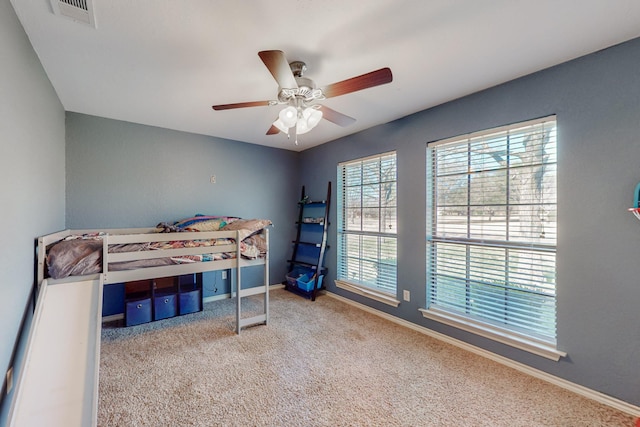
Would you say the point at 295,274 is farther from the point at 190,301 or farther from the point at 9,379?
the point at 9,379

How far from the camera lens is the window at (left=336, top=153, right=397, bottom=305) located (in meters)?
3.25

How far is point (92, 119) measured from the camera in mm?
3045

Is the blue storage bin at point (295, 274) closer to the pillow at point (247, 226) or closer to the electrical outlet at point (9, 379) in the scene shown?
the pillow at point (247, 226)

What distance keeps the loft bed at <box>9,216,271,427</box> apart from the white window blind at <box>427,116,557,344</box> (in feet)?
6.47

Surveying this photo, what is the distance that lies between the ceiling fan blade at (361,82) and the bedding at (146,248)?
5.83 ft

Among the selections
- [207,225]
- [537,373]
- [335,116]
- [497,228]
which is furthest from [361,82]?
[537,373]

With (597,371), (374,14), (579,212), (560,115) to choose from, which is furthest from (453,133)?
(597,371)

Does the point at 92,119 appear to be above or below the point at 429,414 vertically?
above

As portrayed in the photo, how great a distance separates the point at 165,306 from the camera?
10.3 feet

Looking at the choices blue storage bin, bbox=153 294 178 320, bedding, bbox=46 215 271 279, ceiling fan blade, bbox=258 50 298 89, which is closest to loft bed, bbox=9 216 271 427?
bedding, bbox=46 215 271 279

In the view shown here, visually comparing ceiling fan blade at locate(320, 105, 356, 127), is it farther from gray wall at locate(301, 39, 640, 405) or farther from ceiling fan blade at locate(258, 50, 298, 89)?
gray wall at locate(301, 39, 640, 405)

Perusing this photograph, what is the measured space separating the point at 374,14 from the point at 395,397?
8.03 feet

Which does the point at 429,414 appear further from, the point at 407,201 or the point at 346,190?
the point at 346,190

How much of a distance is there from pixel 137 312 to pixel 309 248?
2.42m
